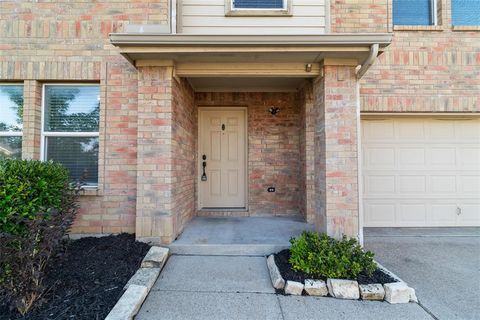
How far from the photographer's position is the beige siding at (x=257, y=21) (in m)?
4.06

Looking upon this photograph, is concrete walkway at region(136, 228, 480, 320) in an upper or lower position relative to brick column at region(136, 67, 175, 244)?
lower

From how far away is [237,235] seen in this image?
152 inches

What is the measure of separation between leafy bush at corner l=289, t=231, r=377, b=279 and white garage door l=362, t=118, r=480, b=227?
7.49ft

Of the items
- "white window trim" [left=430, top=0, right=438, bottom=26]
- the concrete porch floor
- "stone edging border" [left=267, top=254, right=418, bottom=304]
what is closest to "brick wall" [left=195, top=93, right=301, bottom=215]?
the concrete porch floor

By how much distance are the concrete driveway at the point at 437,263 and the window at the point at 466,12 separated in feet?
12.6

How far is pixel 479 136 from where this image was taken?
4.91 metres

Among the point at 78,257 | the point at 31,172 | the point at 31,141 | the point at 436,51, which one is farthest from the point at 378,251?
the point at 31,141

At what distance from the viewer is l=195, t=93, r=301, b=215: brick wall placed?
5129 millimetres

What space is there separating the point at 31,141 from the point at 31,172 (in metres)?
1.40

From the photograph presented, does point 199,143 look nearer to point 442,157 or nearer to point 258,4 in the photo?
point 258,4

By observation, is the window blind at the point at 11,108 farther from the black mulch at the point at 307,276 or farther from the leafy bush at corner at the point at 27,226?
the black mulch at the point at 307,276

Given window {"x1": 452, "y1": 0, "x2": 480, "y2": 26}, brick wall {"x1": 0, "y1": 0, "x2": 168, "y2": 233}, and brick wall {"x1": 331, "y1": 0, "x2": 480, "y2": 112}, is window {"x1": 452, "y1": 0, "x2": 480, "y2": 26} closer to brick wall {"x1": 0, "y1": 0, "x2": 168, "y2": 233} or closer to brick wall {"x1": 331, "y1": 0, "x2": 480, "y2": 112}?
brick wall {"x1": 331, "y1": 0, "x2": 480, "y2": 112}

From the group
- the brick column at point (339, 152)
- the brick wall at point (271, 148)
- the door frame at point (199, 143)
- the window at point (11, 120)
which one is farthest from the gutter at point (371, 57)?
the window at point (11, 120)

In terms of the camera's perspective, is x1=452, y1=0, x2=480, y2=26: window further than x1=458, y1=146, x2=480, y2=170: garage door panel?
No
